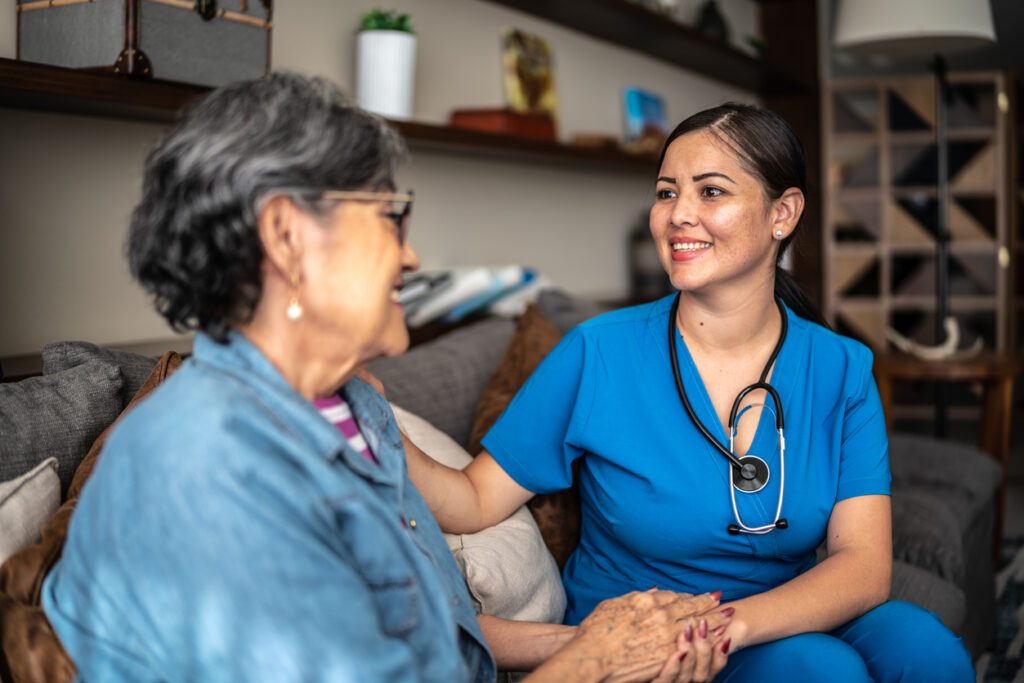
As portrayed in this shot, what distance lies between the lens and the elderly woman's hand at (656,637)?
4.25ft

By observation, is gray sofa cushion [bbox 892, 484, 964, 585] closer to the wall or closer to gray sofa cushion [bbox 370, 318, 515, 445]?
gray sofa cushion [bbox 370, 318, 515, 445]

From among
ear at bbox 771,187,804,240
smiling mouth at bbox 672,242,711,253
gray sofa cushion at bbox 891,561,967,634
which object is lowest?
gray sofa cushion at bbox 891,561,967,634

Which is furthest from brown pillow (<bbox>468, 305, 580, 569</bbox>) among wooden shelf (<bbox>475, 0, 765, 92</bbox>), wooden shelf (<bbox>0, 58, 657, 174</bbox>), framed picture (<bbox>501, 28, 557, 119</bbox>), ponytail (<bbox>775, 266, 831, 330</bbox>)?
wooden shelf (<bbox>475, 0, 765, 92</bbox>)

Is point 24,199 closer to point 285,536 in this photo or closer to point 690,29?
point 285,536

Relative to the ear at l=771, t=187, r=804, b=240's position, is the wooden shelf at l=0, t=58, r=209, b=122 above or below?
above

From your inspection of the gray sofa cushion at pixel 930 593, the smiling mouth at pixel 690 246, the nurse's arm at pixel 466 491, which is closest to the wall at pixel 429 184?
the nurse's arm at pixel 466 491

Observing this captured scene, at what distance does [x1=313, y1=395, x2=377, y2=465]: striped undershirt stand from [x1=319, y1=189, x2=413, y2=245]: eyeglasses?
0.61ft

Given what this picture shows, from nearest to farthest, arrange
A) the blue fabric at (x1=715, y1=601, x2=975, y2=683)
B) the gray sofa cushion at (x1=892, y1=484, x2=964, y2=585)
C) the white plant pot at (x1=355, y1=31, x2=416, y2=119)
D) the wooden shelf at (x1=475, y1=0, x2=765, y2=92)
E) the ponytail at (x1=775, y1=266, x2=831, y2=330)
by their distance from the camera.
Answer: the blue fabric at (x1=715, y1=601, x2=975, y2=683)
the ponytail at (x1=775, y1=266, x2=831, y2=330)
the gray sofa cushion at (x1=892, y1=484, x2=964, y2=585)
the white plant pot at (x1=355, y1=31, x2=416, y2=119)
the wooden shelf at (x1=475, y1=0, x2=765, y2=92)

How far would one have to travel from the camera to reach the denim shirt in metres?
0.88

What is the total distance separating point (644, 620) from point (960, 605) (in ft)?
3.75


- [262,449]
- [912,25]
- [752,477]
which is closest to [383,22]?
[752,477]

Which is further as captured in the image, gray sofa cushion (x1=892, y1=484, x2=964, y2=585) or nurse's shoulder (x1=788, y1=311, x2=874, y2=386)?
gray sofa cushion (x1=892, y1=484, x2=964, y2=585)

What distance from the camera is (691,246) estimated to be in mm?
1717

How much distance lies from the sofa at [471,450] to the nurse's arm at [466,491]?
37 millimetres
